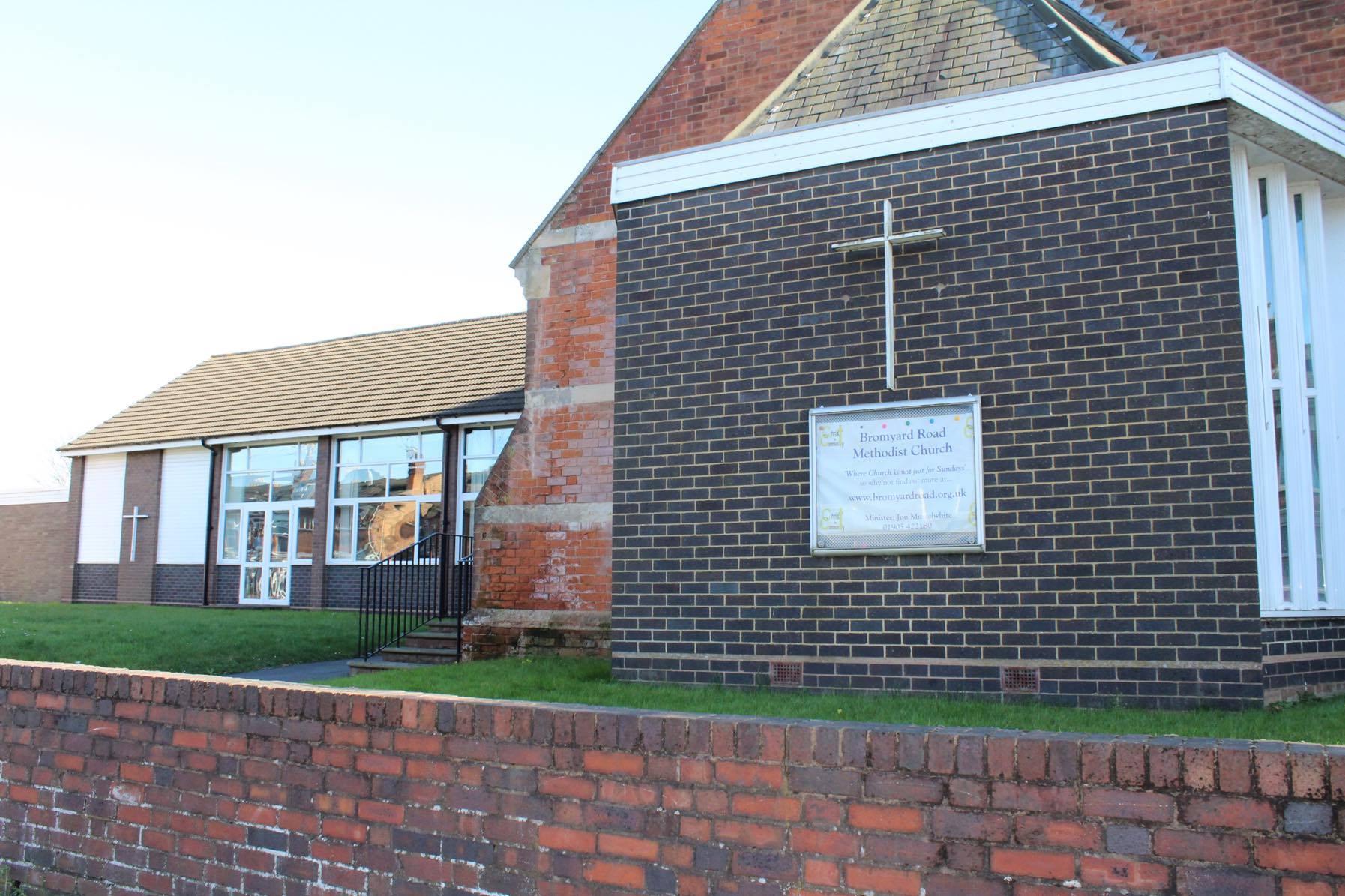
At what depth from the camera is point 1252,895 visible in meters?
3.07

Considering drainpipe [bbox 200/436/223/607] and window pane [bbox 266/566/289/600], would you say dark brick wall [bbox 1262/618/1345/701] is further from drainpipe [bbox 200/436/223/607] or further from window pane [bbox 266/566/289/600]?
drainpipe [bbox 200/436/223/607]

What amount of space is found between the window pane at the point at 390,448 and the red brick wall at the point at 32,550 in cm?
1081

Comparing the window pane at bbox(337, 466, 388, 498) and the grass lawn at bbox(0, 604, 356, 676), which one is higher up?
the window pane at bbox(337, 466, 388, 498)

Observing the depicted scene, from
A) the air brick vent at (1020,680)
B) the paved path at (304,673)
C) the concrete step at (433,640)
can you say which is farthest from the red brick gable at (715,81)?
the air brick vent at (1020,680)

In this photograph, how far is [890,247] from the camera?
7.24 metres

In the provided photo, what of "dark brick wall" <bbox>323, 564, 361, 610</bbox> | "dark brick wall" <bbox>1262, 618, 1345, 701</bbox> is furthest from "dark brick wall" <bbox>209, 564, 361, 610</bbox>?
"dark brick wall" <bbox>1262, 618, 1345, 701</bbox>

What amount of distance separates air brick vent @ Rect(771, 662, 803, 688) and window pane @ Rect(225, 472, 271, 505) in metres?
18.4

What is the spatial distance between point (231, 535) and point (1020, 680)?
67.9ft

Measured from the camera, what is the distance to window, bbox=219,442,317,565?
22531mm

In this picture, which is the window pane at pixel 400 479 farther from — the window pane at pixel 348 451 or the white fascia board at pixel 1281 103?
the white fascia board at pixel 1281 103

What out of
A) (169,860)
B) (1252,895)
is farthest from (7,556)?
(1252,895)

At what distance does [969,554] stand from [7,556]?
98.0 ft

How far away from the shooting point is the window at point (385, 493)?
67.7 ft

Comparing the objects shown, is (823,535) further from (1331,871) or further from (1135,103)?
(1331,871)
